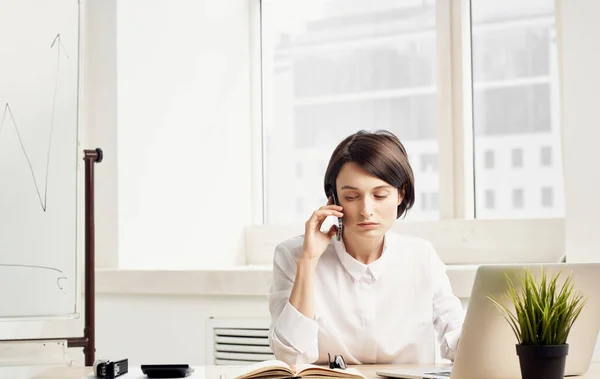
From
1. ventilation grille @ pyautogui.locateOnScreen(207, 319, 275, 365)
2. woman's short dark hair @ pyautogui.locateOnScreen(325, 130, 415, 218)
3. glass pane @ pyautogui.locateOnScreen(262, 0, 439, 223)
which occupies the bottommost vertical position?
ventilation grille @ pyautogui.locateOnScreen(207, 319, 275, 365)

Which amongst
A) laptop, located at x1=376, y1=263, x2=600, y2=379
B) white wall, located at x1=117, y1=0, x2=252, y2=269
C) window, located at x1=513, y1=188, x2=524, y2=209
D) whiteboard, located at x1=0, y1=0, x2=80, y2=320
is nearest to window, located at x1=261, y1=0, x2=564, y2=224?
window, located at x1=513, y1=188, x2=524, y2=209

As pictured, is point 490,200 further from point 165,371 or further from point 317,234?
point 165,371

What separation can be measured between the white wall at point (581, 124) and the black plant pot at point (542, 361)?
115 centimetres

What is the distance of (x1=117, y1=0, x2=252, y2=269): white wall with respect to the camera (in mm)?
3398

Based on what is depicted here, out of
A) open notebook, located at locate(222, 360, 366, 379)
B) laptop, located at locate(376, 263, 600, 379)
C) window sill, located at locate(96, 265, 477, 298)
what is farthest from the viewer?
window sill, located at locate(96, 265, 477, 298)

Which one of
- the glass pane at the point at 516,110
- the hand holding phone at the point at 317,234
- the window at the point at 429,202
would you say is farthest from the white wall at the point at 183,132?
the hand holding phone at the point at 317,234

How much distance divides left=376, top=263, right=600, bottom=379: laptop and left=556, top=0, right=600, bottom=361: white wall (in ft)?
3.17

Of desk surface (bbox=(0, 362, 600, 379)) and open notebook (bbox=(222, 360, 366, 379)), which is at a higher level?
open notebook (bbox=(222, 360, 366, 379))

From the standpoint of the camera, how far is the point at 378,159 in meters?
2.05

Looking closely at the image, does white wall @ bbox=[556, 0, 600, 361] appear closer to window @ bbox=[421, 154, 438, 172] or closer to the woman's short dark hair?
the woman's short dark hair

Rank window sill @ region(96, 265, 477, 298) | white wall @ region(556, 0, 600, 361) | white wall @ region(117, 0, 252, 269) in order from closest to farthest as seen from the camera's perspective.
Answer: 1. white wall @ region(556, 0, 600, 361)
2. window sill @ region(96, 265, 477, 298)
3. white wall @ region(117, 0, 252, 269)

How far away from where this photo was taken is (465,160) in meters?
3.27

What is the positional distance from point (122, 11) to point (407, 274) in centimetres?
184

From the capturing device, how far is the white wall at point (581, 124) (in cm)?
246
